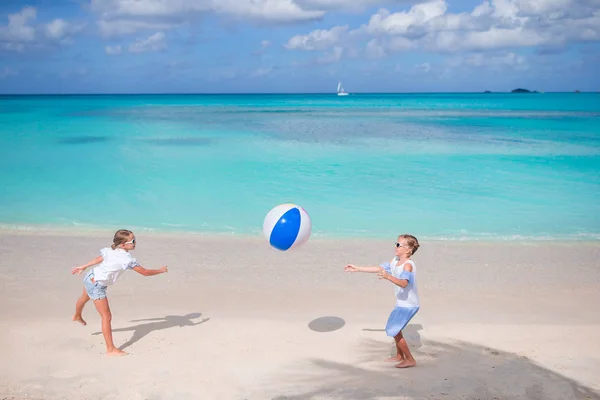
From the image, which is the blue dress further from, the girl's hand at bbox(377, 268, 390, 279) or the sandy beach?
the sandy beach

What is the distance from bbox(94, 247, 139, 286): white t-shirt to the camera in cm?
545

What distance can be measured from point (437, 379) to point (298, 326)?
5.91 feet

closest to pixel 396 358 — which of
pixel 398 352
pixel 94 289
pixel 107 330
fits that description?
pixel 398 352

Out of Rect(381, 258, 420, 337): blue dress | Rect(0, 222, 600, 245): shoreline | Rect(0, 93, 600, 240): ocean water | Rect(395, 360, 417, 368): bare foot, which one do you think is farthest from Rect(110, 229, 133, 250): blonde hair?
Rect(0, 93, 600, 240): ocean water

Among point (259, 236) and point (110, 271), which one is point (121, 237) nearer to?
point (110, 271)

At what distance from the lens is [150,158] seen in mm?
23781

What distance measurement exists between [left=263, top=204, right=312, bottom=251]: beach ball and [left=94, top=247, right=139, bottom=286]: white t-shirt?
146cm

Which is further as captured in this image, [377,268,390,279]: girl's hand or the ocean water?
the ocean water

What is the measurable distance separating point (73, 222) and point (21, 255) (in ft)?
9.82

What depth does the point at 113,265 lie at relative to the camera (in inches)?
215

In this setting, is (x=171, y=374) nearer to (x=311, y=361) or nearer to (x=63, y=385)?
(x=63, y=385)

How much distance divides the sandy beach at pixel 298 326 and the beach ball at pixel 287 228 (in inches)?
39.2

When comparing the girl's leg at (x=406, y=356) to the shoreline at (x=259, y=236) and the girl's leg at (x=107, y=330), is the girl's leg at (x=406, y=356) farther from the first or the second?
the shoreline at (x=259, y=236)

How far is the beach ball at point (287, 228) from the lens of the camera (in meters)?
6.01
